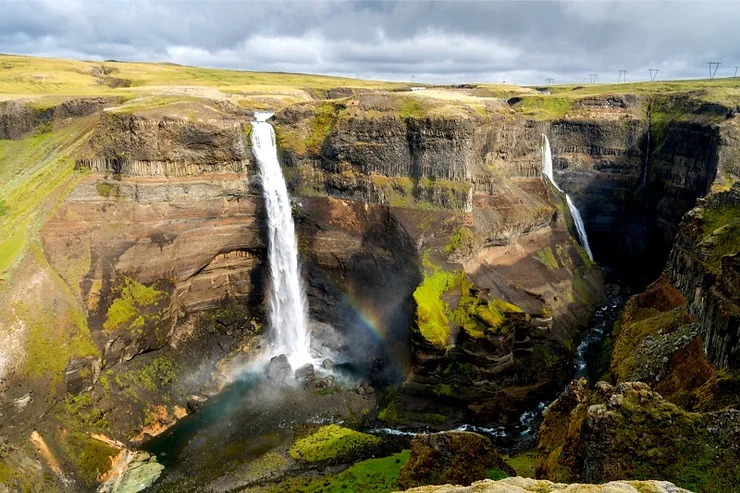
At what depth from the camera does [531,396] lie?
136ft

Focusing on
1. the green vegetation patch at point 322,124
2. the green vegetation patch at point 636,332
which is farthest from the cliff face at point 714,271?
the green vegetation patch at point 322,124

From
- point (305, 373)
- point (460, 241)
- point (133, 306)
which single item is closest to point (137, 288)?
point (133, 306)

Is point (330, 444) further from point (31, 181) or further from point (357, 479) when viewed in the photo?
point (31, 181)

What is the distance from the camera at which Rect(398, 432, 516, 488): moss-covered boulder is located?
23.6 metres

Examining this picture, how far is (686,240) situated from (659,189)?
42871mm

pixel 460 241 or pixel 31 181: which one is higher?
pixel 31 181

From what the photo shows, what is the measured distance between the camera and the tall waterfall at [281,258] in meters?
51.8

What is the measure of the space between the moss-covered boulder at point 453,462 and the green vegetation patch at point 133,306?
2779cm

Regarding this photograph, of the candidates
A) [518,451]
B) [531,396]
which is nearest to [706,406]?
[518,451]

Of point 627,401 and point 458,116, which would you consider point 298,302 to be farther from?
point 627,401

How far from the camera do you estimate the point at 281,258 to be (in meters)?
52.5

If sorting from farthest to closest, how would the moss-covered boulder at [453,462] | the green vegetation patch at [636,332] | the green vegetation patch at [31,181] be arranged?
the green vegetation patch at [31,181], the green vegetation patch at [636,332], the moss-covered boulder at [453,462]

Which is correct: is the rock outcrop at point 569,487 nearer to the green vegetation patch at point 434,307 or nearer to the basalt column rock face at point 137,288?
the green vegetation patch at point 434,307

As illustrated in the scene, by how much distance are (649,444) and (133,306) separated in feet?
129
